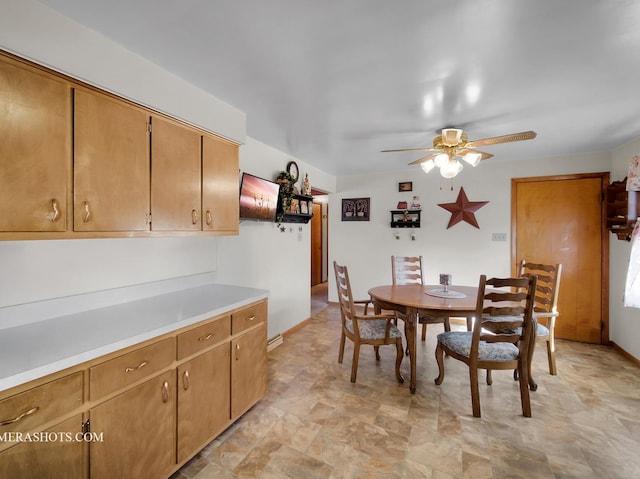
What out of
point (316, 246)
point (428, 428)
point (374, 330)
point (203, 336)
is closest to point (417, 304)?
point (374, 330)

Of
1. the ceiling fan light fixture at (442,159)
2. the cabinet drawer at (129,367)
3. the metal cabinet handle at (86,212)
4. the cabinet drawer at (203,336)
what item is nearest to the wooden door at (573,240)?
the ceiling fan light fixture at (442,159)

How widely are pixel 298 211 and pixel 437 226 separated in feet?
7.19

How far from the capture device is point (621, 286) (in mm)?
3064

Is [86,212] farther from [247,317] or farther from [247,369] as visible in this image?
[247,369]

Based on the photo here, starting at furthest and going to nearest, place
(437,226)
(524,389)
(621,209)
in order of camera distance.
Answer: (437,226) < (621,209) < (524,389)

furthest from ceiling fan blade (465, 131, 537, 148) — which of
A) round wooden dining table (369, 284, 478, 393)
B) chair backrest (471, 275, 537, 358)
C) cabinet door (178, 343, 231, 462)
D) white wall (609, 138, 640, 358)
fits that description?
cabinet door (178, 343, 231, 462)

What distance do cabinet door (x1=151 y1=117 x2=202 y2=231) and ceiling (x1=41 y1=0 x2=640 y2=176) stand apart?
1.29 ft

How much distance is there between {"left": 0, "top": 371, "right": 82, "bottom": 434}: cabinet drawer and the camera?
0.93m

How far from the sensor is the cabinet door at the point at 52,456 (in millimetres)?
944

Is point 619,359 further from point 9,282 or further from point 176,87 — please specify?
point 9,282

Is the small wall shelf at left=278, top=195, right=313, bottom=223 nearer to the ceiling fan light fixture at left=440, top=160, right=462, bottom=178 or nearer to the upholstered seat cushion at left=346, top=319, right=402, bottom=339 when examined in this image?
the upholstered seat cushion at left=346, top=319, right=402, bottom=339

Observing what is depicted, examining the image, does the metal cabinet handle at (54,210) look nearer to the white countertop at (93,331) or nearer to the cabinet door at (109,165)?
the cabinet door at (109,165)

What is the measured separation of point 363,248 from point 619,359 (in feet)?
10.8

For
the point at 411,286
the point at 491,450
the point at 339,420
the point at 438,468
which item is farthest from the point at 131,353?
the point at 411,286
